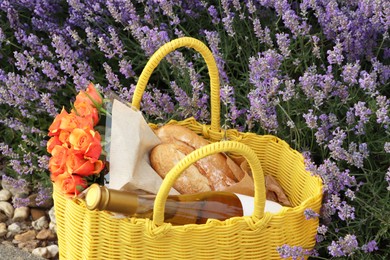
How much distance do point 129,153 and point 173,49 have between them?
1.20ft

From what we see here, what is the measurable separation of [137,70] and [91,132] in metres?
1.19

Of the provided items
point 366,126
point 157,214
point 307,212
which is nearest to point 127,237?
point 157,214

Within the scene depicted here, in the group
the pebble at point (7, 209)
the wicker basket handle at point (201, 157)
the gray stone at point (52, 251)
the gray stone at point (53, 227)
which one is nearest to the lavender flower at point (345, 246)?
the wicker basket handle at point (201, 157)

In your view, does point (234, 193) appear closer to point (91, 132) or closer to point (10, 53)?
point (91, 132)

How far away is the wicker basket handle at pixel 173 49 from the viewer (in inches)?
98.0

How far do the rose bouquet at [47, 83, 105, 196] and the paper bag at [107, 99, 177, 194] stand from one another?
0.19 ft

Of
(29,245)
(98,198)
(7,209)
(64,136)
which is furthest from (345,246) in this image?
(7,209)

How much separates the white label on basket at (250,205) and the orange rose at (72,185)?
1.63 ft

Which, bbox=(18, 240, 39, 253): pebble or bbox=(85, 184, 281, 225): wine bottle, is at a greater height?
bbox=(85, 184, 281, 225): wine bottle

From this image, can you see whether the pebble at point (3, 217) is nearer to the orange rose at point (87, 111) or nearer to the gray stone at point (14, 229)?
the gray stone at point (14, 229)

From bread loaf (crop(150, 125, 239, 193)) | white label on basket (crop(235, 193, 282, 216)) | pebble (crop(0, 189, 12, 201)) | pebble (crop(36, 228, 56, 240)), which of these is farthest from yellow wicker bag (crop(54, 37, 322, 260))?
pebble (crop(0, 189, 12, 201))

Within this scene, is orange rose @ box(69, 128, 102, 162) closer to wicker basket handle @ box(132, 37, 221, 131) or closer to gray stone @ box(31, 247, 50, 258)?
wicker basket handle @ box(132, 37, 221, 131)

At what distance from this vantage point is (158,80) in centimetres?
338

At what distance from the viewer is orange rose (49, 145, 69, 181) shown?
7.84ft
